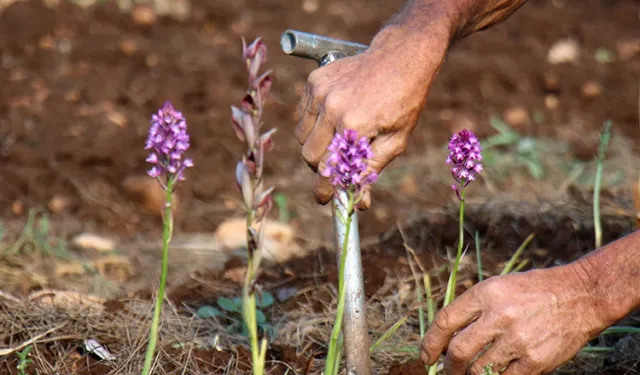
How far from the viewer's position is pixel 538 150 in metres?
4.08

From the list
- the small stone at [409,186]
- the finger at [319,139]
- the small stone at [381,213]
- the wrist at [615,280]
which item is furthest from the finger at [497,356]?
the small stone at [409,186]

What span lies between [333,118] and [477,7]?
0.60m

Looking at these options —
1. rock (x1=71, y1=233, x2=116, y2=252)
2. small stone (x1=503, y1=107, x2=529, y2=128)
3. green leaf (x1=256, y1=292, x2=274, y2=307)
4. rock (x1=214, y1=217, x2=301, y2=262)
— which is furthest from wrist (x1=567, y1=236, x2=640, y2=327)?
small stone (x1=503, y1=107, x2=529, y2=128)

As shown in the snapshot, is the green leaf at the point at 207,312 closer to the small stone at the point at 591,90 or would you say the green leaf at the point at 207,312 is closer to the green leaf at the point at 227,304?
the green leaf at the point at 227,304

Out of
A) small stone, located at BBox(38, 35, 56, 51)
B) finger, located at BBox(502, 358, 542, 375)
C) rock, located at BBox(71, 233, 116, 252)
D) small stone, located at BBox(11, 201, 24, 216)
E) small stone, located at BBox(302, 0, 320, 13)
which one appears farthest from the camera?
small stone, located at BBox(302, 0, 320, 13)

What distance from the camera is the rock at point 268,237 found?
307 centimetres

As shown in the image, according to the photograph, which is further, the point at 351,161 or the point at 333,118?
the point at 333,118

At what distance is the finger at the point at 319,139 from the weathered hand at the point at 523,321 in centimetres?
36

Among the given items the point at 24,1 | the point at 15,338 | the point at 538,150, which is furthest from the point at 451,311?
the point at 24,1

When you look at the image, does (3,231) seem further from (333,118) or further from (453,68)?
(453,68)

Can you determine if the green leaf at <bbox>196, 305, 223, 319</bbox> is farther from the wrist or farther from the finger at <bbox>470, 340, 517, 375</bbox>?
the wrist

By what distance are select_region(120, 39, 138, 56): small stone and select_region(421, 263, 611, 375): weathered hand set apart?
139 inches

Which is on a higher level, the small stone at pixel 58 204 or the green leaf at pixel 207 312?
the green leaf at pixel 207 312

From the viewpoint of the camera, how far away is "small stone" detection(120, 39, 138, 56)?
4.83 metres
